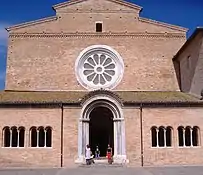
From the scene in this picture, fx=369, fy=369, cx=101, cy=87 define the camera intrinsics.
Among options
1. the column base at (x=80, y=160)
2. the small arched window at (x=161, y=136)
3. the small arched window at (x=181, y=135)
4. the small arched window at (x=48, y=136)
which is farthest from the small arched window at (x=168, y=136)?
the small arched window at (x=48, y=136)

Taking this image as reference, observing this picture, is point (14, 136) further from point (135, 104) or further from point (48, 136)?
point (135, 104)

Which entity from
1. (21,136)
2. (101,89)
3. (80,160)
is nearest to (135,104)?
(101,89)

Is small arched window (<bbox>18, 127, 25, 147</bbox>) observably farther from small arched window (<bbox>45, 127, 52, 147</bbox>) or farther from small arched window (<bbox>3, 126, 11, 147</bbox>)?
small arched window (<bbox>45, 127, 52, 147</bbox>)

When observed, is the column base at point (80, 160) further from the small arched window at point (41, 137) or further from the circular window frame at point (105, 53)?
the circular window frame at point (105, 53)

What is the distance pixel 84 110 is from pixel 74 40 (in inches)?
298

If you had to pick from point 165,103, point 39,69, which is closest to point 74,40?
point 39,69

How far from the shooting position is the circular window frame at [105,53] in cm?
2880

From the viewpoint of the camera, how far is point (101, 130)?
1170 inches

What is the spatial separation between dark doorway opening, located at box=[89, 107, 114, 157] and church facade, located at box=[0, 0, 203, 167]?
82 mm

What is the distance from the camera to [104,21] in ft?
98.3

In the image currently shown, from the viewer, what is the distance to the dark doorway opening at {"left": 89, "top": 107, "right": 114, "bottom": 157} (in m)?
28.8

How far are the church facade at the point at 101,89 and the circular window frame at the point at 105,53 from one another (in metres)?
0.08

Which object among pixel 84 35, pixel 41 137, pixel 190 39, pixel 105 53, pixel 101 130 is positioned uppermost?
pixel 84 35

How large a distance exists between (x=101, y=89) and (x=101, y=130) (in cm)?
625
